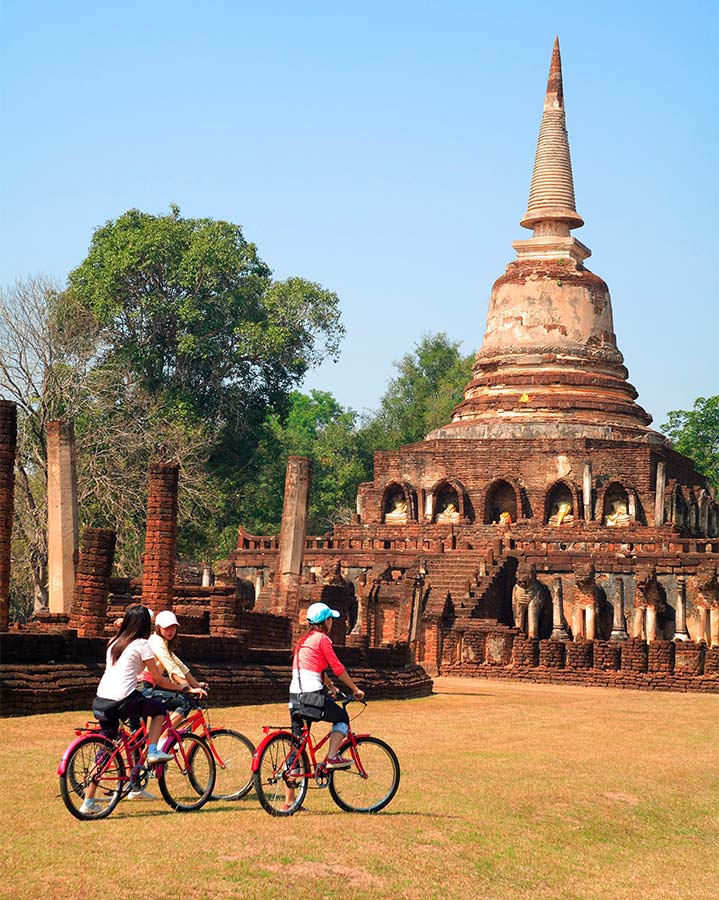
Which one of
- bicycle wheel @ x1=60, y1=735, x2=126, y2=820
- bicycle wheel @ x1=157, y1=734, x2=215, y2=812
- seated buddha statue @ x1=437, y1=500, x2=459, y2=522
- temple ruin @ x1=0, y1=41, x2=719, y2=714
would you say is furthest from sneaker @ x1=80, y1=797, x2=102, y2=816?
seated buddha statue @ x1=437, y1=500, x2=459, y2=522

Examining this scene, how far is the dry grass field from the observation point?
7.27 m

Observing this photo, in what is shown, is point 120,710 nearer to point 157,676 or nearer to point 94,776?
point 157,676

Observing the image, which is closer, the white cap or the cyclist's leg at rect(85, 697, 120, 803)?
the cyclist's leg at rect(85, 697, 120, 803)

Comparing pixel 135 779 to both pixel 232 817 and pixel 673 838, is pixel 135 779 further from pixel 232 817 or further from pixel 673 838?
pixel 673 838

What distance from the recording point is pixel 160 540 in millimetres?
18703

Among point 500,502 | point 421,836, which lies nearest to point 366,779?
point 421,836

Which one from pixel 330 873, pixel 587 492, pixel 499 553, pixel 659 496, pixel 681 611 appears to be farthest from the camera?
pixel 587 492

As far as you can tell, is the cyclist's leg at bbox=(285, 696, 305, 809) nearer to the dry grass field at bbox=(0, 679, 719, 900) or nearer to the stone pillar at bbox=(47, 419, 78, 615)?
the dry grass field at bbox=(0, 679, 719, 900)

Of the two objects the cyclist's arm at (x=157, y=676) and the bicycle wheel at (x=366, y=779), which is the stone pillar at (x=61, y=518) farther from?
the bicycle wheel at (x=366, y=779)

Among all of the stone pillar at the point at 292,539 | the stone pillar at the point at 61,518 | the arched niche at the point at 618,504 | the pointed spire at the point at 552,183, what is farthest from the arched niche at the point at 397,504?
the stone pillar at the point at 61,518

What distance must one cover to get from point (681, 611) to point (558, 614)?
2.54m

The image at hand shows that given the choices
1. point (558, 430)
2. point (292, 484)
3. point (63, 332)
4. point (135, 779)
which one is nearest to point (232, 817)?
point (135, 779)

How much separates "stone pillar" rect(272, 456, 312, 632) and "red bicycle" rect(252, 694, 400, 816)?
1306cm

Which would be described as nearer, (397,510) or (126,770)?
(126,770)
